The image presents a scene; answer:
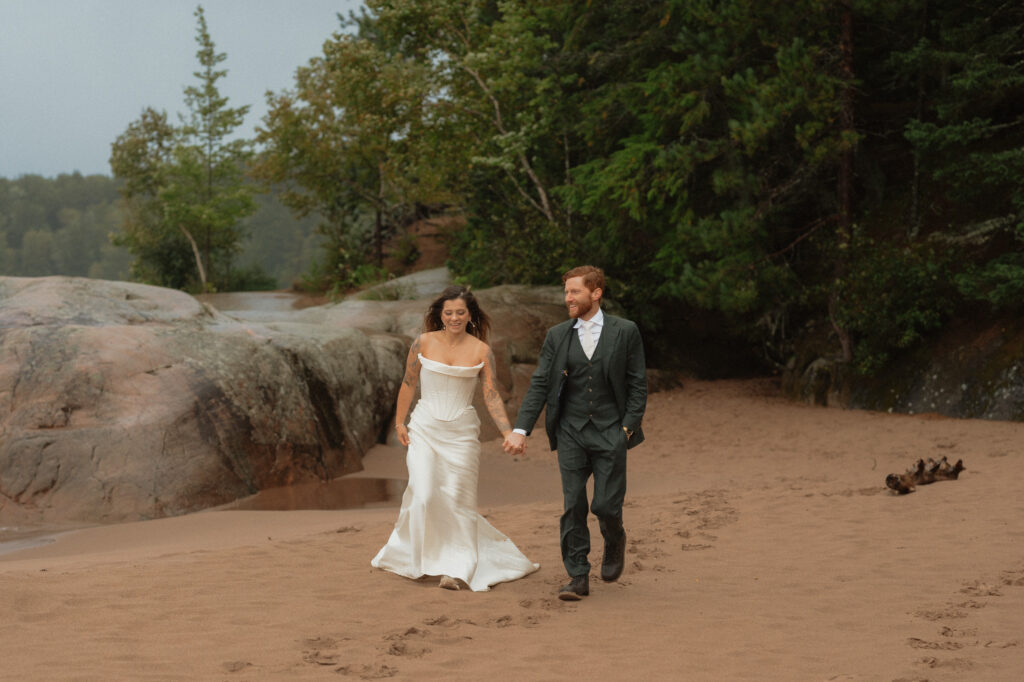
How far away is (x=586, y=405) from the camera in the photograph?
603 centimetres

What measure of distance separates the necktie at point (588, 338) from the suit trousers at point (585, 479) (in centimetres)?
47

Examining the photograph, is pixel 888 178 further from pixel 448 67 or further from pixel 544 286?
pixel 448 67

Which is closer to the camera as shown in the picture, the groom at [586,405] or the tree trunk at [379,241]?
the groom at [586,405]

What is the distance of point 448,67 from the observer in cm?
2181

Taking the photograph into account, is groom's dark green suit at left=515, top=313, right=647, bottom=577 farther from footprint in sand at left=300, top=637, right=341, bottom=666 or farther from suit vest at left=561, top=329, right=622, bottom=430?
footprint in sand at left=300, top=637, right=341, bottom=666

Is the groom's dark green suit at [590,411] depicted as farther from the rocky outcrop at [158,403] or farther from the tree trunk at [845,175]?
the tree trunk at [845,175]

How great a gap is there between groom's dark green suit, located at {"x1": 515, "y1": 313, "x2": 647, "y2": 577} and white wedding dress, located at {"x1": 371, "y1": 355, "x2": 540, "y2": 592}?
72 centimetres

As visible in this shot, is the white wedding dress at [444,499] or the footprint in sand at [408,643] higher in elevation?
the white wedding dress at [444,499]

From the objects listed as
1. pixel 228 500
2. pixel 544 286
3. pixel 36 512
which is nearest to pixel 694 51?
pixel 544 286

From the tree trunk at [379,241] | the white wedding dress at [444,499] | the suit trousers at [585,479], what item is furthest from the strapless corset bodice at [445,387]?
the tree trunk at [379,241]

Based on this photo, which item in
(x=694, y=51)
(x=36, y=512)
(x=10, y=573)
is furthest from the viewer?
(x=694, y=51)

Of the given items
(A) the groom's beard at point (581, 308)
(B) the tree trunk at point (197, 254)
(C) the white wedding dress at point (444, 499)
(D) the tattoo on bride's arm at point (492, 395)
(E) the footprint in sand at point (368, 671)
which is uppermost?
(B) the tree trunk at point (197, 254)

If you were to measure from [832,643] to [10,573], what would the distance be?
17.5ft

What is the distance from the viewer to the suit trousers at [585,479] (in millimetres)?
5973
